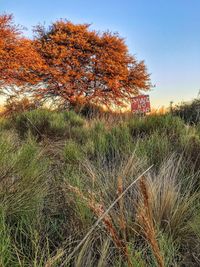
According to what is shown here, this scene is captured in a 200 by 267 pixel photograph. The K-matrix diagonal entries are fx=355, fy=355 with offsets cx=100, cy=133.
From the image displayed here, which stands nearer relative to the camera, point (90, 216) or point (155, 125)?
point (90, 216)

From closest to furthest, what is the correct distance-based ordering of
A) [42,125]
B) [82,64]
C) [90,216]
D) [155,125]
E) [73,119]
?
[90,216] → [155,125] → [42,125] → [73,119] → [82,64]

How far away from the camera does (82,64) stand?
26562mm

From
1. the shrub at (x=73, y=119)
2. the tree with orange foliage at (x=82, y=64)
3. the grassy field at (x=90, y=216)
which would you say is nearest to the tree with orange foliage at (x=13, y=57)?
the tree with orange foliage at (x=82, y=64)

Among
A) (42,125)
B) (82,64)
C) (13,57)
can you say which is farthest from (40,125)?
(82,64)

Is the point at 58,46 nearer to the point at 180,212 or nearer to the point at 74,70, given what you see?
the point at 74,70

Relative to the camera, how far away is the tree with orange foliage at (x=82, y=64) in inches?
1002

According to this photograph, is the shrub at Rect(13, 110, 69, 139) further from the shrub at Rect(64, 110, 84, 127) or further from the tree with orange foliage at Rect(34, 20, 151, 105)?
the tree with orange foliage at Rect(34, 20, 151, 105)

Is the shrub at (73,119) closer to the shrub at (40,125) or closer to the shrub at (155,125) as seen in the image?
the shrub at (40,125)

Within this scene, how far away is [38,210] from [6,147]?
780 mm

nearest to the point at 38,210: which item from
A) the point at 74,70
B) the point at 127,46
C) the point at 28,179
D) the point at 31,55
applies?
the point at 28,179

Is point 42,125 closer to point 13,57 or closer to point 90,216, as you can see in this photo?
point 90,216

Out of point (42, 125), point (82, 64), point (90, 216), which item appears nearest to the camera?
point (90, 216)

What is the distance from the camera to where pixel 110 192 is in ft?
8.79

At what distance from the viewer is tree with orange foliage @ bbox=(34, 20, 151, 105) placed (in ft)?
83.5
